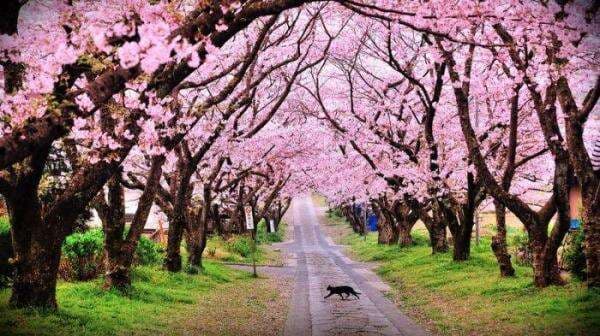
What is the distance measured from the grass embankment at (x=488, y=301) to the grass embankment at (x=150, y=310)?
402 centimetres

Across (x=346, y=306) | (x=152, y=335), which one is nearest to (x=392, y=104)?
(x=346, y=306)

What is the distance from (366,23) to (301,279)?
1050 centimetres

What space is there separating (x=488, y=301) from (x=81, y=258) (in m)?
10.9

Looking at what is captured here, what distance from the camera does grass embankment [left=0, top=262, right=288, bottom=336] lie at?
31.9ft

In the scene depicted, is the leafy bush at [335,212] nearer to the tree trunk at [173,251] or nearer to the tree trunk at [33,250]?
the tree trunk at [173,251]

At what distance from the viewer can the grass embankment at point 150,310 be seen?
31.9ft

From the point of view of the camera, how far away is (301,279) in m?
22.8

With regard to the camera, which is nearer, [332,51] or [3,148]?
[3,148]

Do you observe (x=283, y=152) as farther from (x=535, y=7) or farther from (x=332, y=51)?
(x=535, y=7)

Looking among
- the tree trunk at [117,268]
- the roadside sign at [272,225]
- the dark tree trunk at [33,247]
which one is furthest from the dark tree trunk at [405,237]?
the roadside sign at [272,225]

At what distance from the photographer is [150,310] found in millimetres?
12648

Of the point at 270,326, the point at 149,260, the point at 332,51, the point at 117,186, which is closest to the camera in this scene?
the point at 270,326

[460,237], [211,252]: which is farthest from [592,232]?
[211,252]

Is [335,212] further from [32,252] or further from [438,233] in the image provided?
[32,252]
